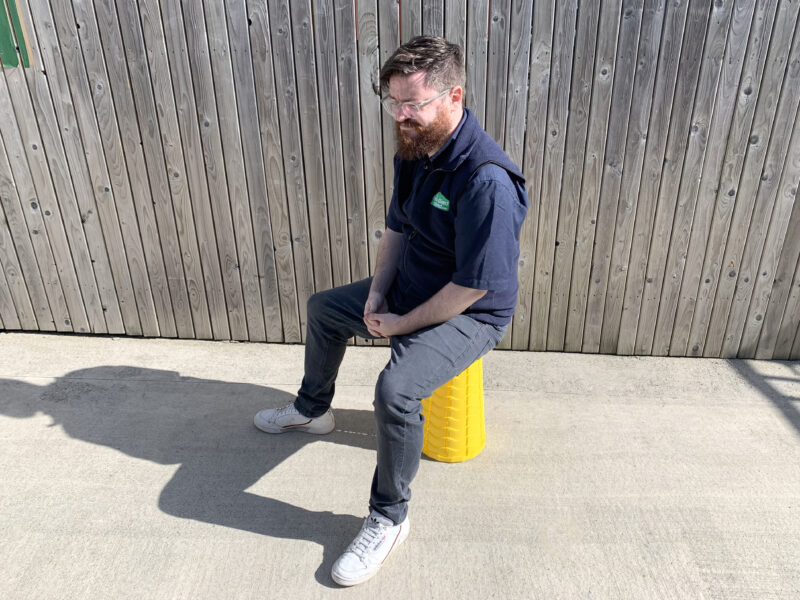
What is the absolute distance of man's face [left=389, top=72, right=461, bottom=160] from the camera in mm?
2055

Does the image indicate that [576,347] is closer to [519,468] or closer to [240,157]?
[519,468]

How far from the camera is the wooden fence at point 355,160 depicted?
2928 mm

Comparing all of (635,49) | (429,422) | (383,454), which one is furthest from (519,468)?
(635,49)

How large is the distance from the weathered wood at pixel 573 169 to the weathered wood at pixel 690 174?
1.53 ft

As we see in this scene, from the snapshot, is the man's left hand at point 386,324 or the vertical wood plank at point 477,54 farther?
the vertical wood plank at point 477,54

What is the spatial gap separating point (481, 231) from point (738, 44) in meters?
1.85

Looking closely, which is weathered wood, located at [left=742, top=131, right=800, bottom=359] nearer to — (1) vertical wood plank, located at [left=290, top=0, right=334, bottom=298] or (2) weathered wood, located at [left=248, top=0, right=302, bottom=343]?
(1) vertical wood plank, located at [left=290, top=0, right=334, bottom=298]

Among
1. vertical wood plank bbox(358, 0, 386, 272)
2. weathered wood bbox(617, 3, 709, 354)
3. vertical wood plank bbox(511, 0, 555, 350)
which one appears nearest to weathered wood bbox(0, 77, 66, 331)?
vertical wood plank bbox(358, 0, 386, 272)

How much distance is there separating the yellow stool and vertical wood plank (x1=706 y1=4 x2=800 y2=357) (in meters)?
1.67

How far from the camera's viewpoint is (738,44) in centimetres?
288

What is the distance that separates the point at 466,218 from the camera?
2072mm

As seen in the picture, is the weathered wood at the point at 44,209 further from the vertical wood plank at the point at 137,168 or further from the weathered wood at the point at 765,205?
the weathered wood at the point at 765,205

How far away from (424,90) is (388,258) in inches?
31.2

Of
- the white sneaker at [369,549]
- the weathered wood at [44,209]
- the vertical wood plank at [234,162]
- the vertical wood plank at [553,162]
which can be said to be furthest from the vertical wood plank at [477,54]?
the weathered wood at [44,209]
